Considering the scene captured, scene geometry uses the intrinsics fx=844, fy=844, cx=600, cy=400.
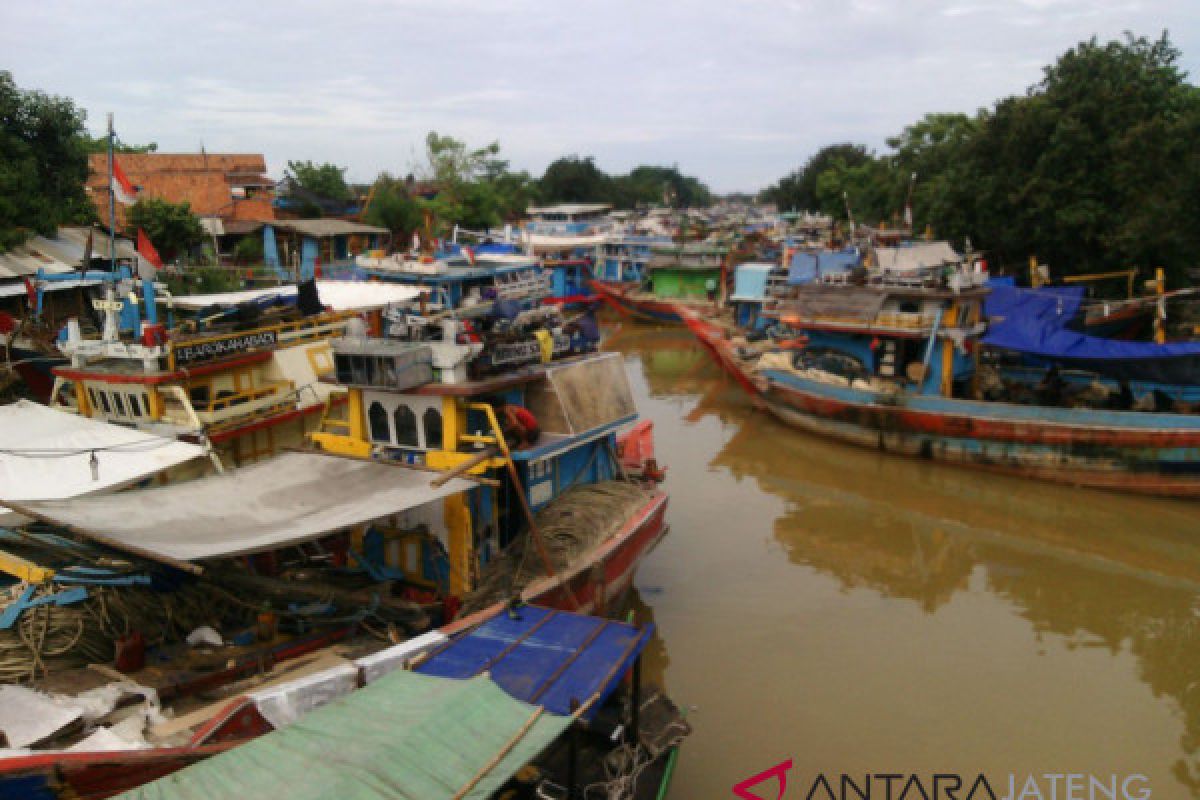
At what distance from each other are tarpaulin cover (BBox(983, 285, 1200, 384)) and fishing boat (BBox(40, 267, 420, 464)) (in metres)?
14.5

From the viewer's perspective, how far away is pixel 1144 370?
17312 millimetres

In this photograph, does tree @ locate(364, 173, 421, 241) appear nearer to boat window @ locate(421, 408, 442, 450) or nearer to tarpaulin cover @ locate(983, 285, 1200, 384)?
tarpaulin cover @ locate(983, 285, 1200, 384)

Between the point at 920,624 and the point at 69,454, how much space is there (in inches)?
440

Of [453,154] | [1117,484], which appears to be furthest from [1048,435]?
[453,154]

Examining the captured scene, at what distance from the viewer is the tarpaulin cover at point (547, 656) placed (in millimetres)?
6379

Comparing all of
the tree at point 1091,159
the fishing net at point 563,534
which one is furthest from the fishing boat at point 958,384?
the fishing net at point 563,534

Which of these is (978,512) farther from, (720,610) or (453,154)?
(453,154)

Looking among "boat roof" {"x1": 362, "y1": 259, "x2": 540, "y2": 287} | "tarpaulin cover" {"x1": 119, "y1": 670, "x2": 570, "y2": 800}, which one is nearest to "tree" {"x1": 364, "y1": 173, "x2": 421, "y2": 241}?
"boat roof" {"x1": 362, "y1": 259, "x2": 540, "y2": 287}

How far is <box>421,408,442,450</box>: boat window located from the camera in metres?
9.52

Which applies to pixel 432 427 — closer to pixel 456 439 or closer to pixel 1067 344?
pixel 456 439

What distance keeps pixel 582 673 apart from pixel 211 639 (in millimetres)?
3483

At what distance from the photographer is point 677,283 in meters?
39.8

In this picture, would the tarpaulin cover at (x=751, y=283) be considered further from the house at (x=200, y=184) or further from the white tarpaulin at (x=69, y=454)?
the white tarpaulin at (x=69, y=454)

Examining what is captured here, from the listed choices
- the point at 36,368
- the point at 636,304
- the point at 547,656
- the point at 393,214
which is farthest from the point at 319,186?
the point at 547,656
